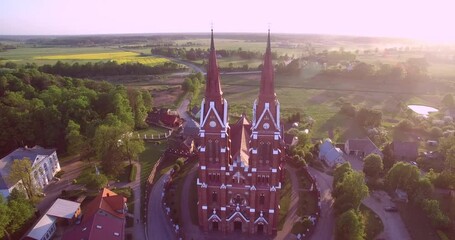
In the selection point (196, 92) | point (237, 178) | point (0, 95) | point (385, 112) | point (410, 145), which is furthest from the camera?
point (196, 92)

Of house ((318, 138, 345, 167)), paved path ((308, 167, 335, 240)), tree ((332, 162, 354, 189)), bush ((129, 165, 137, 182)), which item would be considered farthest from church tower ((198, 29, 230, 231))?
house ((318, 138, 345, 167))

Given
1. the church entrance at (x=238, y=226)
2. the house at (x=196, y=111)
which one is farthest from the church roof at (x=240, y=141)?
the house at (x=196, y=111)

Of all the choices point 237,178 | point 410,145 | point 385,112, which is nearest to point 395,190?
point 410,145

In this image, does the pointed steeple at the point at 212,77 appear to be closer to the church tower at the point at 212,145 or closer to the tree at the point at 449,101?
the church tower at the point at 212,145

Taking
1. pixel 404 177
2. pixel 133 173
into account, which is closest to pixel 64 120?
pixel 133 173

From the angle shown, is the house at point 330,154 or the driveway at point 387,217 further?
the house at point 330,154

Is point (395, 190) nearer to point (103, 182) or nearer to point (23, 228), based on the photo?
point (103, 182)
